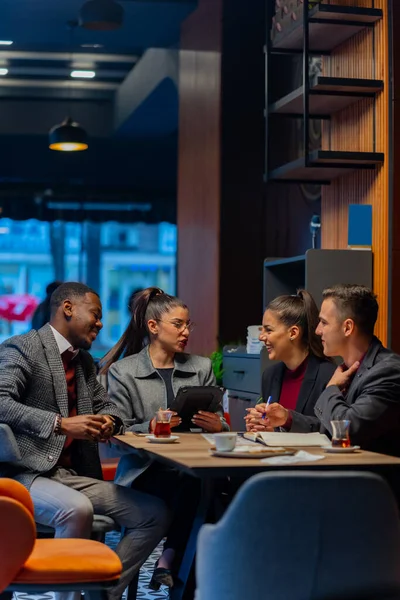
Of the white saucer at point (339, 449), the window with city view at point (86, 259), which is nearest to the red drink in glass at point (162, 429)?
the white saucer at point (339, 449)

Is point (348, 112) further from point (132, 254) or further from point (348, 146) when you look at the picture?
point (132, 254)

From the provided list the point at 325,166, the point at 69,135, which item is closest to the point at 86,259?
the point at 69,135

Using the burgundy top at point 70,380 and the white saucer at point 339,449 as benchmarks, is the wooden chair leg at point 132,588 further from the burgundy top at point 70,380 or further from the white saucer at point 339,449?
the white saucer at point 339,449

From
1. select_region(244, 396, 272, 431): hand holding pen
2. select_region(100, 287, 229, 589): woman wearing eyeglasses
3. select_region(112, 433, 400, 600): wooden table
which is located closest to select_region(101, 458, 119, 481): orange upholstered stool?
select_region(100, 287, 229, 589): woman wearing eyeglasses

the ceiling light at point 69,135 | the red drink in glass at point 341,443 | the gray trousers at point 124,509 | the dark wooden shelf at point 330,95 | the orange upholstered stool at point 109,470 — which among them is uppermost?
the ceiling light at point 69,135

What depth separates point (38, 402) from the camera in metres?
3.65

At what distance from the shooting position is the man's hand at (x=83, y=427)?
3.43 meters

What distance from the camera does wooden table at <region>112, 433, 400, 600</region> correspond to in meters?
2.71

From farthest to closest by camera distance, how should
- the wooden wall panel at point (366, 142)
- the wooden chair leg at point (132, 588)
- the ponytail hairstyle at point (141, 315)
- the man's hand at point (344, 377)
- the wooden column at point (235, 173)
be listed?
the wooden column at point (235, 173) < the wooden wall panel at point (366, 142) < the ponytail hairstyle at point (141, 315) < the wooden chair leg at point (132, 588) < the man's hand at point (344, 377)

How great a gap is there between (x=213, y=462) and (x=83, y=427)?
0.80 metres

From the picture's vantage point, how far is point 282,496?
2.25m

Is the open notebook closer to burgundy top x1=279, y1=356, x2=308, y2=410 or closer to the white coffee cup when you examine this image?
the white coffee cup

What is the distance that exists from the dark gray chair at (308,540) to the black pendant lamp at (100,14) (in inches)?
291

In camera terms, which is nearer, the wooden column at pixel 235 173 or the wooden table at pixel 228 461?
the wooden table at pixel 228 461
